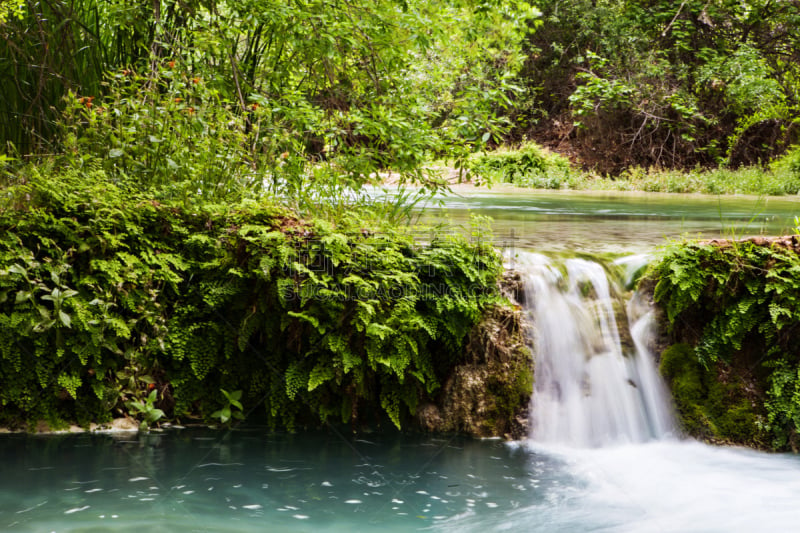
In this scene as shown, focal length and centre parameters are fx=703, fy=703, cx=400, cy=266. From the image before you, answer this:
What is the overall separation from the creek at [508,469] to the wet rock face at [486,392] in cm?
17

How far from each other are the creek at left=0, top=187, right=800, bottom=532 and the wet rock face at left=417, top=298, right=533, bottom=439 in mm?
167

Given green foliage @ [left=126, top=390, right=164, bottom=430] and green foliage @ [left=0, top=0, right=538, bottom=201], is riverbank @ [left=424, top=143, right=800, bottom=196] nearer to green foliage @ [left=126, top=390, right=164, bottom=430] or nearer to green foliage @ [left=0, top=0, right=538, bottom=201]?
green foliage @ [left=0, top=0, right=538, bottom=201]

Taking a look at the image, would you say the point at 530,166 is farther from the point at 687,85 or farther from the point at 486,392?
the point at 486,392

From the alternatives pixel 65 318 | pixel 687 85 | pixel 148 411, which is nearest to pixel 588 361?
pixel 148 411

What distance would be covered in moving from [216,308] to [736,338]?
4362 millimetres

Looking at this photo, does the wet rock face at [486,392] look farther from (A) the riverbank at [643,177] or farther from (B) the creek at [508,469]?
(A) the riverbank at [643,177]

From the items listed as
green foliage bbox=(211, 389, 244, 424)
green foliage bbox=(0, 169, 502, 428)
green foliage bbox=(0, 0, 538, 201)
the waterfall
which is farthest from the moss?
green foliage bbox=(211, 389, 244, 424)

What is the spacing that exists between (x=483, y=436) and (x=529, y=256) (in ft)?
5.87

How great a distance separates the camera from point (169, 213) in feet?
19.5

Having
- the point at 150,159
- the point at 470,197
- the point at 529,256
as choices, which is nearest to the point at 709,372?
the point at 529,256

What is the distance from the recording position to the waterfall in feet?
19.6

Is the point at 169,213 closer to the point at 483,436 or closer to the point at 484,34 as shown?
the point at 483,436

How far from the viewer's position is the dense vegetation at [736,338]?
18.8 feet

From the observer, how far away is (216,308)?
5891 millimetres
